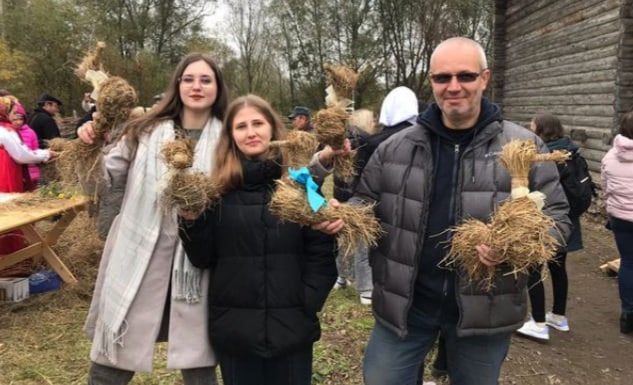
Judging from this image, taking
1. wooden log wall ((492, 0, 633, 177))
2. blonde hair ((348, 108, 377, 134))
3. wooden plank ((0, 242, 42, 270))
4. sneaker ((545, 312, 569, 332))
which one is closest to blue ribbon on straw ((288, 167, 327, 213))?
blonde hair ((348, 108, 377, 134))

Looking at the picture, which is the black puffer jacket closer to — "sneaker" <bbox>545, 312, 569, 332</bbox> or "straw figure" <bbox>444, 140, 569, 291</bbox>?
"straw figure" <bbox>444, 140, 569, 291</bbox>

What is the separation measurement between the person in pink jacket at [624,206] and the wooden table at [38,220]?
4.67 m

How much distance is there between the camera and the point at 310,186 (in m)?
2.08

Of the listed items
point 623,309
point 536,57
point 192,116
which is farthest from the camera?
point 536,57

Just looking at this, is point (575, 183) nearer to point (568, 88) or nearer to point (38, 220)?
point (38, 220)

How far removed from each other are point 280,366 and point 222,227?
69 cm

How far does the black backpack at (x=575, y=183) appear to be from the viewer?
13.4ft

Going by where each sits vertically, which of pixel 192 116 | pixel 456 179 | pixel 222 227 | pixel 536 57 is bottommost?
pixel 222 227

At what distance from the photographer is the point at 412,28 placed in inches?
1023

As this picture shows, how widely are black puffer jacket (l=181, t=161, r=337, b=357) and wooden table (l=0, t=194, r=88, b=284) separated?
9.11ft

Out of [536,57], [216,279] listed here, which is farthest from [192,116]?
[536,57]

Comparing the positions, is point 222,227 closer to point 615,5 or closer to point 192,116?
point 192,116

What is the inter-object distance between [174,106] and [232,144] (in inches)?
16.4

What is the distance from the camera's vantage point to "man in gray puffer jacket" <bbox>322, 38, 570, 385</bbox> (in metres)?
2.12
